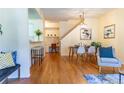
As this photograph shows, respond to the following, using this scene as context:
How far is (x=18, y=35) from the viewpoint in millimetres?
4492

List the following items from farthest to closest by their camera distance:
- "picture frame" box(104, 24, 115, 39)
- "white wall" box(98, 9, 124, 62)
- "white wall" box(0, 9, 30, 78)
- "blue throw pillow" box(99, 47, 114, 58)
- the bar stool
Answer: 1. "picture frame" box(104, 24, 115, 39)
2. the bar stool
3. "white wall" box(98, 9, 124, 62)
4. "blue throw pillow" box(99, 47, 114, 58)
5. "white wall" box(0, 9, 30, 78)

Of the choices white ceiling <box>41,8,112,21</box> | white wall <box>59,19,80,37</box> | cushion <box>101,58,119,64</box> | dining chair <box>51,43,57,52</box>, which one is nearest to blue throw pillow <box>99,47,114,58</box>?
cushion <box>101,58,119,64</box>

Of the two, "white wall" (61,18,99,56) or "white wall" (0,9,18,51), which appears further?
"white wall" (61,18,99,56)

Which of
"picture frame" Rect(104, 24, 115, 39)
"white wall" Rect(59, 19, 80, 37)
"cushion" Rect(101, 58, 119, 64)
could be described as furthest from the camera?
"white wall" Rect(59, 19, 80, 37)

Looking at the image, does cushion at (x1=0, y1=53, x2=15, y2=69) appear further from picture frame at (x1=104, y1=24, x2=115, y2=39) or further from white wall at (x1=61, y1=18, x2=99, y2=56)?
white wall at (x1=61, y1=18, x2=99, y2=56)

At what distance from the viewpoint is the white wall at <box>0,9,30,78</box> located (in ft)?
14.4

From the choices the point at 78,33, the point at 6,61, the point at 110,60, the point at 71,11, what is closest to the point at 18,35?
the point at 6,61

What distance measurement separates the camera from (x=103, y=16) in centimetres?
940

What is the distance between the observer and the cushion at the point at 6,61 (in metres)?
3.74

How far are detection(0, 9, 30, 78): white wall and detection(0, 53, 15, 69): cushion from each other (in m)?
0.41
